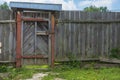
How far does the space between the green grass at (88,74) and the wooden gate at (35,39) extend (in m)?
0.82

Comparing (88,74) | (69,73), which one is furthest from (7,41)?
(88,74)

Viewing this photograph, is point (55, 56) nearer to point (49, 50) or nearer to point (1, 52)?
point (49, 50)

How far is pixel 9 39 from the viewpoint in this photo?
10.0m

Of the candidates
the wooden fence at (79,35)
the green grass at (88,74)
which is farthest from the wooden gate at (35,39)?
the green grass at (88,74)

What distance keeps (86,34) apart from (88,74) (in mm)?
1749

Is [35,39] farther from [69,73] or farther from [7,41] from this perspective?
[69,73]

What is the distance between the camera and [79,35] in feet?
34.1

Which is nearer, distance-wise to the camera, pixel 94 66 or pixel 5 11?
pixel 5 11

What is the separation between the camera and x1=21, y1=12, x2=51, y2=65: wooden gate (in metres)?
10.1

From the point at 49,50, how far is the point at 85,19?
5.30 ft

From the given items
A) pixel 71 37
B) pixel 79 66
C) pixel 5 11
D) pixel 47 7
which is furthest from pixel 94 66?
pixel 5 11

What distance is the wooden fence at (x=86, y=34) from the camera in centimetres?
1027

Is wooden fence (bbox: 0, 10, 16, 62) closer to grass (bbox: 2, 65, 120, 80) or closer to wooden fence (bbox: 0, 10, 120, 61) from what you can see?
wooden fence (bbox: 0, 10, 120, 61)

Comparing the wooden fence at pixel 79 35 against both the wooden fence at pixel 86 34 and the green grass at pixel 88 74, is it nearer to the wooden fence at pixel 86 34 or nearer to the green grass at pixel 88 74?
the wooden fence at pixel 86 34
